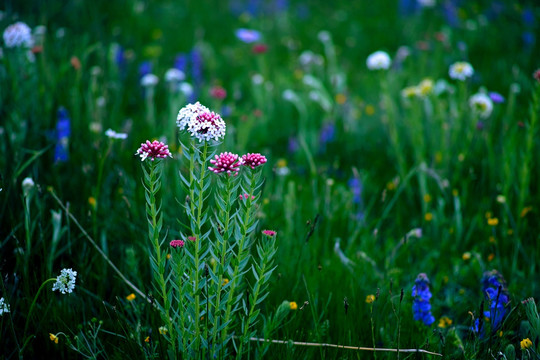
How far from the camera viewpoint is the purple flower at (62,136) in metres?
2.13

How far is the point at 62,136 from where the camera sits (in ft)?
7.36

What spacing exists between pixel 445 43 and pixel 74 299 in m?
3.69

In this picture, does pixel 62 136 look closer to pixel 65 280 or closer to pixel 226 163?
pixel 65 280

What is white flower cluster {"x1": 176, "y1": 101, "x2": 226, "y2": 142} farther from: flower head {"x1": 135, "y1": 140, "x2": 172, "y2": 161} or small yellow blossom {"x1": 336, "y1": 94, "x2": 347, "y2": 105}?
small yellow blossom {"x1": 336, "y1": 94, "x2": 347, "y2": 105}

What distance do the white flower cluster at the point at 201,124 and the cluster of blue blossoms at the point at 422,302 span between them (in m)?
0.84

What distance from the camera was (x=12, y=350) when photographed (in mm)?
1365

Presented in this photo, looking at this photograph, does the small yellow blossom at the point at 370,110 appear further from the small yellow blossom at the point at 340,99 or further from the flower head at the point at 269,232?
the flower head at the point at 269,232

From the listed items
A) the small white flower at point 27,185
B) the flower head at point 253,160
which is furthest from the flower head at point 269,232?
the small white flower at point 27,185

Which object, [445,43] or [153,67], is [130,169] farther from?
[445,43]

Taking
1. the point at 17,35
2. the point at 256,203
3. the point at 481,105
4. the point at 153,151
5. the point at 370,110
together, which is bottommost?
the point at 153,151

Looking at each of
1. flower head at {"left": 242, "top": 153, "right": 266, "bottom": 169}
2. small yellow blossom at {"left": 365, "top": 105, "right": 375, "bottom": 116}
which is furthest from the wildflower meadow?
small yellow blossom at {"left": 365, "top": 105, "right": 375, "bottom": 116}

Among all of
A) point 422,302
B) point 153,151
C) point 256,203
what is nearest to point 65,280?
point 153,151

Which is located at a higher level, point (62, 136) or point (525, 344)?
point (62, 136)

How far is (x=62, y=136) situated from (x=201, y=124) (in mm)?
1485
